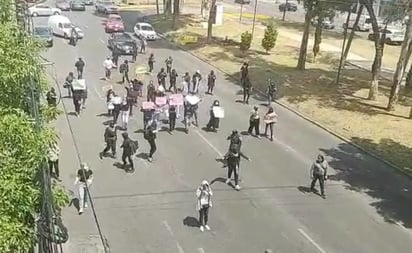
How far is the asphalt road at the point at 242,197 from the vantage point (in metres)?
15.8

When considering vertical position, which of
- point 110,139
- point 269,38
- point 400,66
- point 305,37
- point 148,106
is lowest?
point 110,139

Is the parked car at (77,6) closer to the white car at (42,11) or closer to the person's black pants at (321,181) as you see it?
the white car at (42,11)

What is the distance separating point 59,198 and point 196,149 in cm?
1240

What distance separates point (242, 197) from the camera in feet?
61.2

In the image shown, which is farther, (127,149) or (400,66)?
(400,66)

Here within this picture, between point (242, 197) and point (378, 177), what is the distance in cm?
Answer: 641

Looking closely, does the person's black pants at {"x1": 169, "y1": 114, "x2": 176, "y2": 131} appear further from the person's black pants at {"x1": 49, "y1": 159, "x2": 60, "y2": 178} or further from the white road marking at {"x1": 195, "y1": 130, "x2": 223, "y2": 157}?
the person's black pants at {"x1": 49, "y1": 159, "x2": 60, "y2": 178}

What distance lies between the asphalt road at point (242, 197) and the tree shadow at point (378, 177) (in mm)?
45

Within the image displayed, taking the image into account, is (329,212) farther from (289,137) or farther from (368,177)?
(289,137)

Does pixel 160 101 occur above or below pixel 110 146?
above

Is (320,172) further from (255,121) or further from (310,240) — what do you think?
(255,121)

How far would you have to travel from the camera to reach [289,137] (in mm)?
25844

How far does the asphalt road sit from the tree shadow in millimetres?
45

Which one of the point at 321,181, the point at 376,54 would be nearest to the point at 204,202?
the point at 321,181
